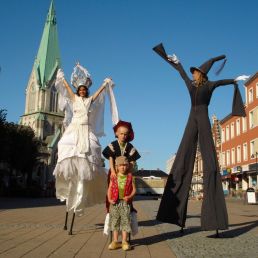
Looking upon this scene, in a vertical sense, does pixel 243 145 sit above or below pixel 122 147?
above

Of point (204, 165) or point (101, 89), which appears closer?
point (204, 165)

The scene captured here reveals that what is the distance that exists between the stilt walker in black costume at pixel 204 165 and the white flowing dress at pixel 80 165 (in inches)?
52.1

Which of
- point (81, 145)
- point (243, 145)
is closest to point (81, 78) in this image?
point (81, 145)

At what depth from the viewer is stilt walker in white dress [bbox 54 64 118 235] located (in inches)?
275

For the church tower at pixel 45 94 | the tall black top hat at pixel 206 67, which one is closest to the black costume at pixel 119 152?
the tall black top hat at pixel 206 67

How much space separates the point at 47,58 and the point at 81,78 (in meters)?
104

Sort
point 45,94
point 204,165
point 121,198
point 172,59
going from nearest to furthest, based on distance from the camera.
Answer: point 121,198 → point 204,165 → point 172,59 → point 45,94

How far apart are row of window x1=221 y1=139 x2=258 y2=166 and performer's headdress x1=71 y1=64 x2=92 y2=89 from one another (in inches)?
1431

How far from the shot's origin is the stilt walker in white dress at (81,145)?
6.98 meters

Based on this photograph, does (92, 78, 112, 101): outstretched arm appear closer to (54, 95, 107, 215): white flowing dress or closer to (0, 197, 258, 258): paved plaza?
(54, 95, 107, 215): white flowing dress

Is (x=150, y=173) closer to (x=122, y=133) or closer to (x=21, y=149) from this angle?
(x=21, y=149)

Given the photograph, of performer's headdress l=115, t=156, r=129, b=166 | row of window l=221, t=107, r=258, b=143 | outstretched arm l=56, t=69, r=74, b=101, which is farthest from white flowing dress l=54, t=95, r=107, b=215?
row of window l=221, t=107, r=258, b=143

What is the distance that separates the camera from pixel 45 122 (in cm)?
10744

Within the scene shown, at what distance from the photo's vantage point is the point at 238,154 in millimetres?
48625
